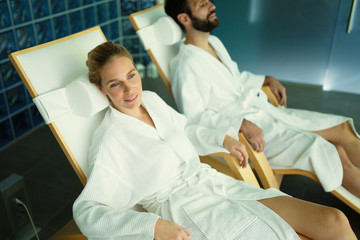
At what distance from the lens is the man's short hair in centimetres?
226

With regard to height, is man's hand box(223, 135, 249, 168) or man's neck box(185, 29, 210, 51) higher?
man's neck box(185, 29, 210, 51)

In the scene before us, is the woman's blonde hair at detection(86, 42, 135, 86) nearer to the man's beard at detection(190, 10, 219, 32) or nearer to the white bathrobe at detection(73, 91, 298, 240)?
the white bathrobe at detection(73, 91, 298, 240)

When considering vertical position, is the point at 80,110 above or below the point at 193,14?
below

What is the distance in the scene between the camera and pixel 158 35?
2289 mm

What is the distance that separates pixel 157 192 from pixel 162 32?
113cm

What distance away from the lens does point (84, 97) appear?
152 centimetres

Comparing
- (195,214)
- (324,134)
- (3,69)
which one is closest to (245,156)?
(195,214)

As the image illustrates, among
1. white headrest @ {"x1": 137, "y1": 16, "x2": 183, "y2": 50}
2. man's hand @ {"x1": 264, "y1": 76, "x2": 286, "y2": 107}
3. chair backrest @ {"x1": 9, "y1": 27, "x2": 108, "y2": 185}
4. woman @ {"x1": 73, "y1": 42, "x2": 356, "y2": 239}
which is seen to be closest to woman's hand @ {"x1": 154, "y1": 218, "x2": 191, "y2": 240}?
woman @ {"x1": 73, "y1": 42, "x2": 356, "y2": 239}

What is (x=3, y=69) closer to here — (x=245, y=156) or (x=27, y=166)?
(x=27, y=166)

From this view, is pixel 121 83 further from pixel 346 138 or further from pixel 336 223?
pixel 346 138

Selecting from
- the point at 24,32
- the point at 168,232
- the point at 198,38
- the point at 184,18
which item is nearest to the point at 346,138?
the point at 198,38

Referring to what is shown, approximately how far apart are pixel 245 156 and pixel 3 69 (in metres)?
1.98

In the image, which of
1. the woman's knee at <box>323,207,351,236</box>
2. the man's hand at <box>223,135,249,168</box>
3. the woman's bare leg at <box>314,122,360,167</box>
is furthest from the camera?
the woman's bare leg at <box>314,122,360,167</box>

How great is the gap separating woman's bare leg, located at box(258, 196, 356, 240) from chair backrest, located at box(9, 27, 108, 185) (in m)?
0.81
